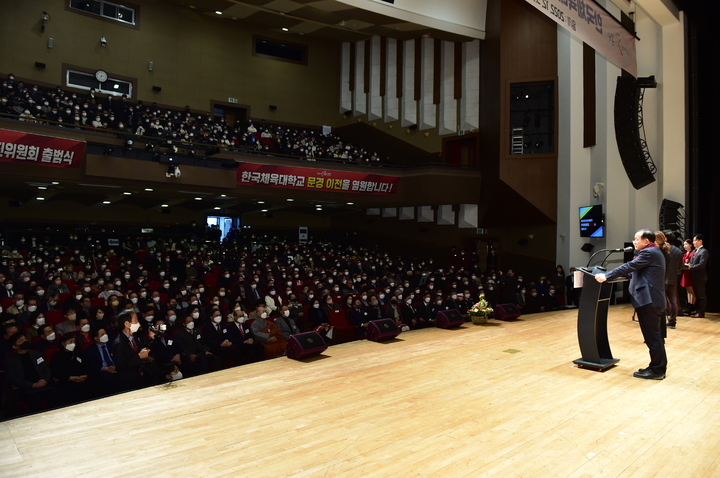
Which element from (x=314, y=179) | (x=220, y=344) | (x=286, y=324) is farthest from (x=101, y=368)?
(x=314, y=179)

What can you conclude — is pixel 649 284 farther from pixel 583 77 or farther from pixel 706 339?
pixel 583 77

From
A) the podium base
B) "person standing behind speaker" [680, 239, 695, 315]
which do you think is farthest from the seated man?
"person standing behind speaker" [680, 239, 695, 315]

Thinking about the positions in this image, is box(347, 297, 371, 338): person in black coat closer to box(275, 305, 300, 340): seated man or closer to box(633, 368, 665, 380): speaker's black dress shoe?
box(275, 305, 300, 340): seated man

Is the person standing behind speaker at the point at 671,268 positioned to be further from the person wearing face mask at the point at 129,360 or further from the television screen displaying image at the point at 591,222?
the person wearing face mask at the point at 129,360

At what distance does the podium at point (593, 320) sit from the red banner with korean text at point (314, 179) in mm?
10076

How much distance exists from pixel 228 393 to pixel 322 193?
10723mm

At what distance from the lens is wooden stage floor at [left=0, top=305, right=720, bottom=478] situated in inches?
113

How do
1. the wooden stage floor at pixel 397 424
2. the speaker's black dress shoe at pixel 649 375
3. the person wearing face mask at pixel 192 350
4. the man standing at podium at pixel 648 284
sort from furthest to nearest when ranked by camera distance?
the person wearing face mask at pixel 192 350 → the speaker's black dress shoe at pixel 649 375 → the man standing at podium at pixel 648 284 → the wooden stage floor at pixel 397 424

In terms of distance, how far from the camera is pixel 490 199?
1505 cm

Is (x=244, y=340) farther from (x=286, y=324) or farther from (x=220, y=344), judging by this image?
(x=286, y=324)

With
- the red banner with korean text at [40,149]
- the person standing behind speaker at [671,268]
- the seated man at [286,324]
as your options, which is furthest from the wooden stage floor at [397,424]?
the red banner with korean text at [40,149]

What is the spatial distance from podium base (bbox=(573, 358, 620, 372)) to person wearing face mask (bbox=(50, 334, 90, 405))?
5023mm

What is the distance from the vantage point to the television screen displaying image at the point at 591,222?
12.5 m

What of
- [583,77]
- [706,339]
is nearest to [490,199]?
[583,77]
